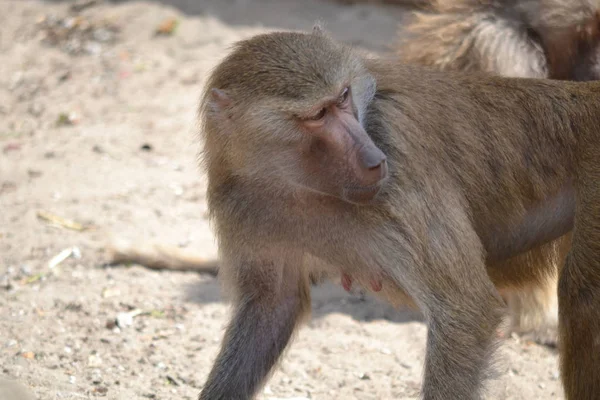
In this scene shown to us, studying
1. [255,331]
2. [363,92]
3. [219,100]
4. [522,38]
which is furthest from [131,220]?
[363,92]

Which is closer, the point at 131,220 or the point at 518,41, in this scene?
the point at 518,41

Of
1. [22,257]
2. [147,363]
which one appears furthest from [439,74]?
[22,257]

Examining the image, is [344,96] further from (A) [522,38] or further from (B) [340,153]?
(A) [522,38]

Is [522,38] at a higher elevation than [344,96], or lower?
lower

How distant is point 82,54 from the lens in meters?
7.88

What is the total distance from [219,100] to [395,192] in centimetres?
74

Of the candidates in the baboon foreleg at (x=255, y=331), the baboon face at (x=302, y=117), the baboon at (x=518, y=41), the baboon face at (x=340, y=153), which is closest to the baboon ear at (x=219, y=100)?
the baboon face at (x=302, y=117)

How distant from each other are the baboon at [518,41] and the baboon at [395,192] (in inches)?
50.8

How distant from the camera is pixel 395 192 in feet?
10.8

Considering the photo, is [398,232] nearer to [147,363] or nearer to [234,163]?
[234,163]

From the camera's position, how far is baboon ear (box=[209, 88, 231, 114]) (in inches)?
134

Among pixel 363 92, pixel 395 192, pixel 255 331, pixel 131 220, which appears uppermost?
pixel 363 92

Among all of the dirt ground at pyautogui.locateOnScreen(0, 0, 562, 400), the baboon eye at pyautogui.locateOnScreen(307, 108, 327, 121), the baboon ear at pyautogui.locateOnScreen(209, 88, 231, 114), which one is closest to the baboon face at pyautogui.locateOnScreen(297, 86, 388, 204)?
the baboon eye at pyautogui.locateOnScreen(307, 108, 327, 121)

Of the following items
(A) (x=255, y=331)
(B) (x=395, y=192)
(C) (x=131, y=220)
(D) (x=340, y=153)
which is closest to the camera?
(D) (x=340, y=153)
